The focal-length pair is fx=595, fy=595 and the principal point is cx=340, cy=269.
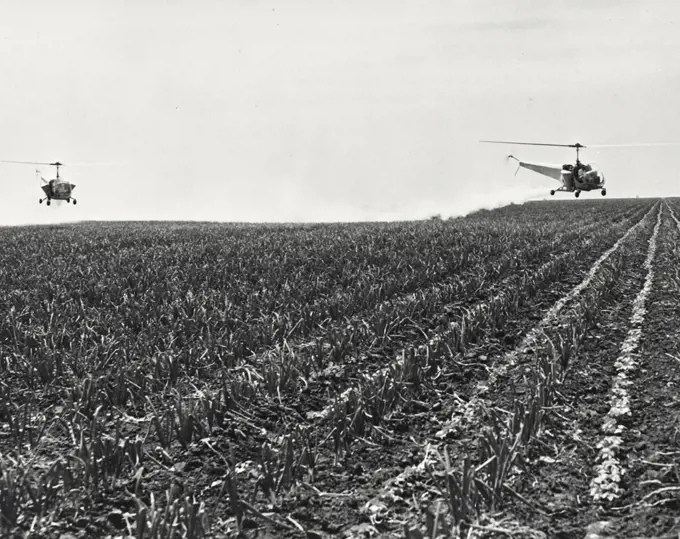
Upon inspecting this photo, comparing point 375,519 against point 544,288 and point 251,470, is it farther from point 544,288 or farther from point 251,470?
point 544,288

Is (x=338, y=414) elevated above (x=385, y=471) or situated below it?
above

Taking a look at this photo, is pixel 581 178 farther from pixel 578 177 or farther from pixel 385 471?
pixel 385 471

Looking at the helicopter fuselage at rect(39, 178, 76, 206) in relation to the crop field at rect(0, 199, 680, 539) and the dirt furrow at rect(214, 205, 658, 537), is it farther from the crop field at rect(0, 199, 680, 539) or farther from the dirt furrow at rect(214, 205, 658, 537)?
the dirt furrow at rect(214, 205, 658, 537)

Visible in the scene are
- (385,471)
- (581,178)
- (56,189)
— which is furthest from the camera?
(56,189)

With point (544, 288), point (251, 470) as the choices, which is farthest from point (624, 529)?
point (544, 288)

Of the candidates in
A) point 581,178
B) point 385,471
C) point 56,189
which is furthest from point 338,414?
point 56,189

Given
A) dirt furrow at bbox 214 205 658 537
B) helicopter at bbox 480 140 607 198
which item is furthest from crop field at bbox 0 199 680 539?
helicopter at bbox 480 140 607 198

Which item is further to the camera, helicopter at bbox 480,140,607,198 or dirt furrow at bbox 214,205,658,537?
helicopter at bbox 480,140,607,198

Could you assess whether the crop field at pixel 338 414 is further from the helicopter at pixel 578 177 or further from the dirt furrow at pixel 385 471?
the helicopter at pixel 578 177

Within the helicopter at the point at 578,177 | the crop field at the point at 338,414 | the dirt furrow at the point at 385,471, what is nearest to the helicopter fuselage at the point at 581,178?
the helicopter at the point at 578,177
